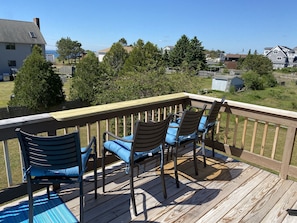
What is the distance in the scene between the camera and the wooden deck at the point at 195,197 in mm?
2039

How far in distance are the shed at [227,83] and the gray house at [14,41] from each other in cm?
2196

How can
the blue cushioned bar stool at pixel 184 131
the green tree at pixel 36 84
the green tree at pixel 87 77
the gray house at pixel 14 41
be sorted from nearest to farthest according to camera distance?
the blue cushioned bar stool at pixel 184 131 → the green tree at pixel 36 84 → the green tree at pixel 87 77 → the gray house at pixel 14 41

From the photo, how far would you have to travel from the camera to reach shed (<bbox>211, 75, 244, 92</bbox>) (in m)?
24.5

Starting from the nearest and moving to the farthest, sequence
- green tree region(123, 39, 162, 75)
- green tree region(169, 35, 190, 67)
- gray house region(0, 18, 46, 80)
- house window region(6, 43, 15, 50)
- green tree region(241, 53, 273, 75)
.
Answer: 1. green tree region(123, 39, 162, 75)
2. gray house region(0, 18, 46, 80)
3. house window region(6, 43, 15, 50)
4. green tree region(241, 53, 273, 75)
5. green tree region(169, 35, 190, 67)

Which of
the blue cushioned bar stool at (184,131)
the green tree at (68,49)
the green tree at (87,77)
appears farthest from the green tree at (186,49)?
the blue cushioned bar stool at (184,131)

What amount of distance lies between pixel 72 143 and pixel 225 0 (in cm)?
1287

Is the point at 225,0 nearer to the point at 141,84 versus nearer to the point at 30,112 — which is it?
the point at 141,84

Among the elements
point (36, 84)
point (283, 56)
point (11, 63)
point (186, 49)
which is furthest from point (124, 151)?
point (283, 56)

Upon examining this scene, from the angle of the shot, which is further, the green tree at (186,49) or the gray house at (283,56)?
the gray house at (283,56)

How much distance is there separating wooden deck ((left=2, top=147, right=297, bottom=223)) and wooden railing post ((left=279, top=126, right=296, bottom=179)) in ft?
Answer: 0.39

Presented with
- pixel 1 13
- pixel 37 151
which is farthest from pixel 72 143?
pixel 1 13

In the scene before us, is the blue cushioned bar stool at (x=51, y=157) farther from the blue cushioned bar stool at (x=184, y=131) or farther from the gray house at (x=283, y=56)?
the gray house at (x=283, y=56)

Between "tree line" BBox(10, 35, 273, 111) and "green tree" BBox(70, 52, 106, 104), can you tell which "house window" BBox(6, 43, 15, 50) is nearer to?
"tree line" BBox(10, 35, 273, 111)

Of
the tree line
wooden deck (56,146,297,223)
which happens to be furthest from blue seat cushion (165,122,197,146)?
the tree line
